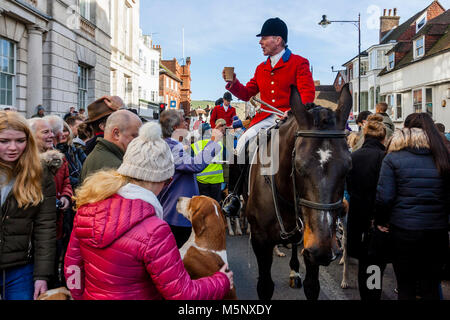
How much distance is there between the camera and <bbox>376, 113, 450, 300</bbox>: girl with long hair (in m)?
3.27

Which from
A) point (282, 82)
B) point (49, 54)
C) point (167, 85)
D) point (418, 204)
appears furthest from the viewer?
point (167, 85)

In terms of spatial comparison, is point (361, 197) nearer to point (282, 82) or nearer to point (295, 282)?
point (295, 282)

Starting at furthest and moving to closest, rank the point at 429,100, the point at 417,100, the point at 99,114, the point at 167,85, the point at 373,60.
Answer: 1. the point at 167,85
2. the point at 373,60
3. the point at 417,100
4. the point at 429,100
5. the point at 99,114

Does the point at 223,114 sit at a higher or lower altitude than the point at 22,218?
higher

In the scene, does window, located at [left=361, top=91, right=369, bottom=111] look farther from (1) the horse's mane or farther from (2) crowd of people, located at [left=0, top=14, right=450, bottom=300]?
(1) the horse's mane

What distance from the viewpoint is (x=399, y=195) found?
3.40 metres

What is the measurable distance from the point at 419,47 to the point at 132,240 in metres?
33.2

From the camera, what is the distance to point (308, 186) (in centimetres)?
257

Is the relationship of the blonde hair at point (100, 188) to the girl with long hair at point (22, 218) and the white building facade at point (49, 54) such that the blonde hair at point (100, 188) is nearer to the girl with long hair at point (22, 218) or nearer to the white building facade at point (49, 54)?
the girl with long hair at point (22, 218)

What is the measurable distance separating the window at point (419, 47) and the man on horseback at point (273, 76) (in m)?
29.0

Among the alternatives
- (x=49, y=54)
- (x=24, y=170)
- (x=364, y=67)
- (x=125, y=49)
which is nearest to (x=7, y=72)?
(x=49, y=54)

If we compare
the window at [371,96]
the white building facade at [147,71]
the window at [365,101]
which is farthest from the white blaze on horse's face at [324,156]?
the window at [365,101]

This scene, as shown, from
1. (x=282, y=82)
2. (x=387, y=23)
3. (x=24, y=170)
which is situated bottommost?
(x=24, y=170)

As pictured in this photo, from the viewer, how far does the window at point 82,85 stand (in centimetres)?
1809
